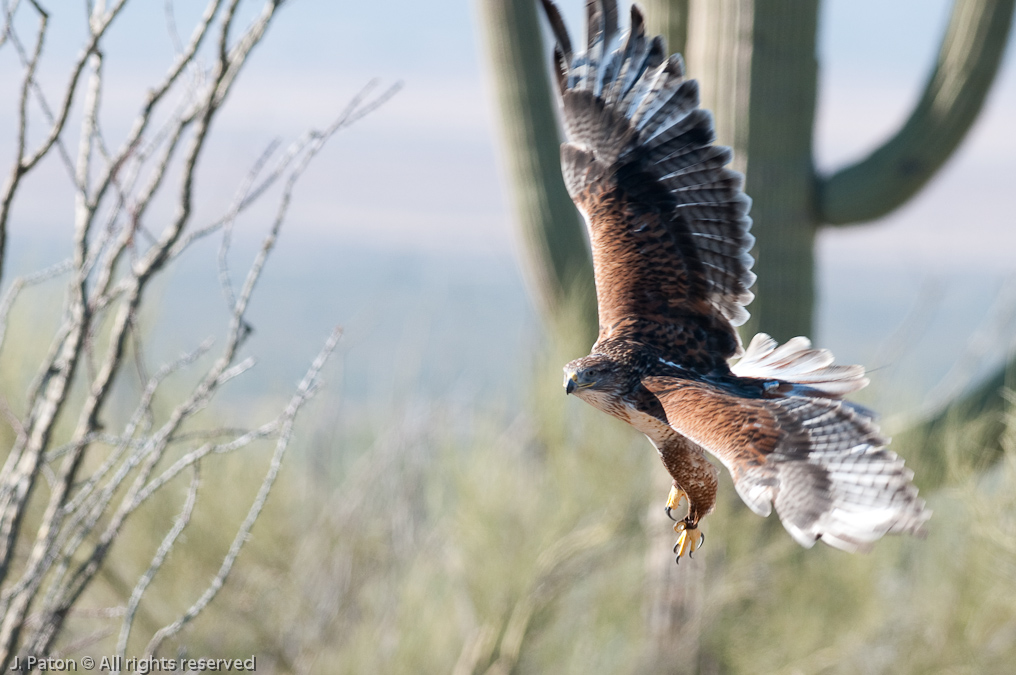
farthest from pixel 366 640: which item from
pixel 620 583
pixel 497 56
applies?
pixel 497 56

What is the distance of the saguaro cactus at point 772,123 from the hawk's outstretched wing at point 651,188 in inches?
92.1

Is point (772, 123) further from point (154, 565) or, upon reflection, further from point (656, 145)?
point (154, 565)

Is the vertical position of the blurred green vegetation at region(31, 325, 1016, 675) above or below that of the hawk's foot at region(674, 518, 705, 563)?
below

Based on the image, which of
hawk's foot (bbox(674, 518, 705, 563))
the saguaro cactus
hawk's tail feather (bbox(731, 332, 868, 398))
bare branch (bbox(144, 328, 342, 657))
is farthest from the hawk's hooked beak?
the saguaro cactus

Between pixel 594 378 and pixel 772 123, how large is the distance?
320 cm

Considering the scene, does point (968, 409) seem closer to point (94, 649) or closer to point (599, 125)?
point (599, 125)

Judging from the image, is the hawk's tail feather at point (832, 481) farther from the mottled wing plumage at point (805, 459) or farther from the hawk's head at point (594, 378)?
the hawk's head at point (594, 378)

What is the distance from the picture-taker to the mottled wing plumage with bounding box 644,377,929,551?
1.14 metres

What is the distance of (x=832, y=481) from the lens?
1230mm

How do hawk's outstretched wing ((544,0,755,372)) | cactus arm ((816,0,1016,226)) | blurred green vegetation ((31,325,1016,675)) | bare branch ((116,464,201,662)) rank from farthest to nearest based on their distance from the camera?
blurred green vegetation ((31,325,1016,675)), cactus arm ((816,0,1016,226)), hawk's outstretched wing ((544,0,755,372)), bare branch ((116,464,201,662))

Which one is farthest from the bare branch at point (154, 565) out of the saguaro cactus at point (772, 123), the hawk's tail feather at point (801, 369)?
the saguaro cactus at point (772, 123)

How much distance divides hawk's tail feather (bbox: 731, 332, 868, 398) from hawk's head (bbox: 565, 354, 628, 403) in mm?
281

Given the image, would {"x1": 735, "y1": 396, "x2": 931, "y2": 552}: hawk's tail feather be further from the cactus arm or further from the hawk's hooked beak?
the cactus arm

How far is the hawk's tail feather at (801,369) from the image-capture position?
1386 millimetres
